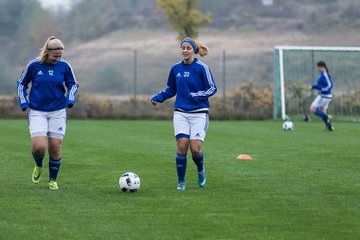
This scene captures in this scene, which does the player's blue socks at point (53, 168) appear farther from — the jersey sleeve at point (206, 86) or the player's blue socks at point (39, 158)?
the jersey sleeve at point (206, 86)

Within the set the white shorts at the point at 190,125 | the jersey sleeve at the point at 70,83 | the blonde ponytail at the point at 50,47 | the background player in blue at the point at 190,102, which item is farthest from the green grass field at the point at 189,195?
the blonde ponytail at the point at 50,47

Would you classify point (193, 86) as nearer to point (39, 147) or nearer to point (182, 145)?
point (182, 145)

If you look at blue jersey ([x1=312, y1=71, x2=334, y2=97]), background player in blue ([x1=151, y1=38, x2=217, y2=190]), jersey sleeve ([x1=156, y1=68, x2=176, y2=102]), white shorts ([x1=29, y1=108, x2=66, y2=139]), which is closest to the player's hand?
background player in blue ([x1=151, y1=38, x2=217, y2=190])

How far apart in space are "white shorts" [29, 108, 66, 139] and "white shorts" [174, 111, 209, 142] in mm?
1556

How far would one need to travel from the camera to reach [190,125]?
11.6m

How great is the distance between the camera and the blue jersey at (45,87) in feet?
37.9

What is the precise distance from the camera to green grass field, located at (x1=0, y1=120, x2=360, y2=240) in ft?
28.0

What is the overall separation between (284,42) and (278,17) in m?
14.2

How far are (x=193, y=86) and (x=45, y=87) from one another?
1982 mm

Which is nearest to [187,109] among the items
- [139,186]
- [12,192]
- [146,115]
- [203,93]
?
[203,93]

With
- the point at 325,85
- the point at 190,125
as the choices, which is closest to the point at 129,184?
the point at 190,125

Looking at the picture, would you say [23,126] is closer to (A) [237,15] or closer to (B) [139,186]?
(B) [139,186]

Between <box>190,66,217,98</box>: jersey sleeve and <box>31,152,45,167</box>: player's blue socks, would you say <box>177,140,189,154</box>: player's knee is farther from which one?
<box>31,152,45,167</box>: player's blue socks

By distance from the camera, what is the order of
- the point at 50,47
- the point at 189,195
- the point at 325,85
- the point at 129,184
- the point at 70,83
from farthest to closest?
1. the point at 325,85
2. the point at 70,83
3. the point at 50,47
4. the point at 129,184
5. the point at 189,195
